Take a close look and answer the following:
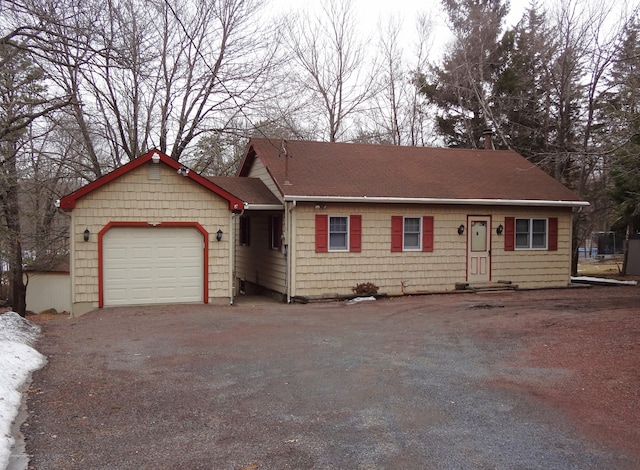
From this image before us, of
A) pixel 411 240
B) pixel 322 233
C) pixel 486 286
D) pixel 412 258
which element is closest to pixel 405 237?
→ pixel 411 240

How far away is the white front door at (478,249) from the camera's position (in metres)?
17.1

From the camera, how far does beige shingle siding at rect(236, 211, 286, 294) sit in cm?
1630

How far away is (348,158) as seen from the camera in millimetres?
17906

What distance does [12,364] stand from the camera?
23.0 feet

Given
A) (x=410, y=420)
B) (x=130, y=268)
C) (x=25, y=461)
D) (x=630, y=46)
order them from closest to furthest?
(x=25, y=461), (x=410, y=420), (x=130, y=268), (x=630, y=46)

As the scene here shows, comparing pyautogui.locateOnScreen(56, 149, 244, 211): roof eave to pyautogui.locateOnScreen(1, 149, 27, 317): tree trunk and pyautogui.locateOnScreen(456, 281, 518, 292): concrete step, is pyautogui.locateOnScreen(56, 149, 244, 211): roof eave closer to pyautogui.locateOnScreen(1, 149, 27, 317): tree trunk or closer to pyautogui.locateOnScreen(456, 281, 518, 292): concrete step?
pyautogui.locateOnScreen(1, 149, 27, 317): tree trunk

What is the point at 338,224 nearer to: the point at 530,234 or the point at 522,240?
the point at 522,240

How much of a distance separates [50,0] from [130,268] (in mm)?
6054

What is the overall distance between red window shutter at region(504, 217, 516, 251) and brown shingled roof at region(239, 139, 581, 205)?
744 mm

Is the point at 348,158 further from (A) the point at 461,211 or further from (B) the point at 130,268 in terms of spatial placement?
(B) the point at 130,268

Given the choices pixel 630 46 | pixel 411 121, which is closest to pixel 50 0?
pixel 630 46

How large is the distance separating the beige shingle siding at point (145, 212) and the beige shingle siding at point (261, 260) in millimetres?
2018

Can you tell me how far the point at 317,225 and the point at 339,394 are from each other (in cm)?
945

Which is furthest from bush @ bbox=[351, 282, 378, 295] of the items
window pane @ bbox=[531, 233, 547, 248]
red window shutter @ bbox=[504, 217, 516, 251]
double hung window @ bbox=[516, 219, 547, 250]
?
window pane @ bbox=[531, 233, 547, 248]
